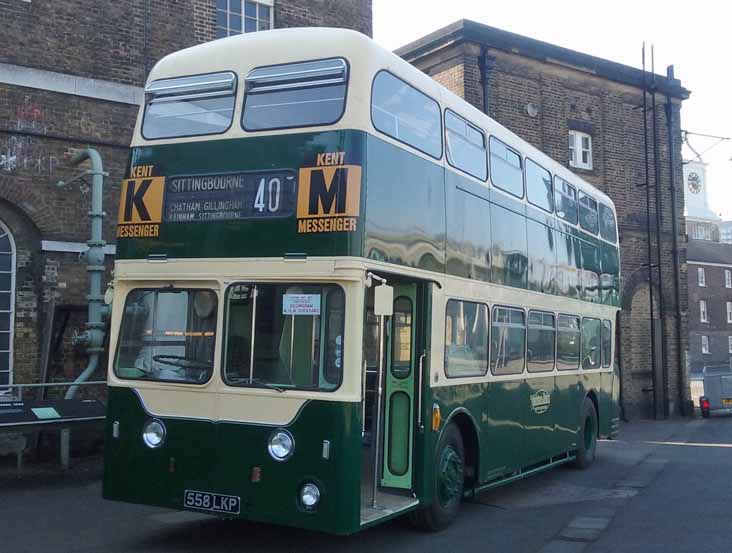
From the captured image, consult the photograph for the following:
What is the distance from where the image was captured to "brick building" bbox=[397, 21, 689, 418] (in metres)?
21.8

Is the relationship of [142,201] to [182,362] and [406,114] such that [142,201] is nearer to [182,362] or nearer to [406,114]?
[182,362]

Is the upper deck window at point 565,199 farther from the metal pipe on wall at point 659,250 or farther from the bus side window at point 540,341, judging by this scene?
the metal pipe on wall at point 659,250

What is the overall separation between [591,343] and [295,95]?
814 centimetres

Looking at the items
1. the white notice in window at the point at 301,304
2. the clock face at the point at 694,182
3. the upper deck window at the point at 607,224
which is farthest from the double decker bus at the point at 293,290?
the clock face at the point at 694,182

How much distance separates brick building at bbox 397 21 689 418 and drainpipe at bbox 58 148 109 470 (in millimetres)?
10816

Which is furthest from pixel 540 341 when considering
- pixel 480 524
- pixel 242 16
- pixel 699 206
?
pixel 699 206

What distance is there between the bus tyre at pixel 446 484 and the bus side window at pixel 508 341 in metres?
1.25

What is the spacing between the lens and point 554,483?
12391 millimetres

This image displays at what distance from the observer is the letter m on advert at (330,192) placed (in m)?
7.07

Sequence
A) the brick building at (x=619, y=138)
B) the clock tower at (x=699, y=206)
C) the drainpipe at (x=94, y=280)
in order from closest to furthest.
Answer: the drainpipe at (x=94, y=280) → the brick building at (x=619, y=138) → the clock tower at (x=699, y=206)

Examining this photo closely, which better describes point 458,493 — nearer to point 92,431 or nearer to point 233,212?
point 233,212

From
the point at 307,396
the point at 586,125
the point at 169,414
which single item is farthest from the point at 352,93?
the point at 586,125

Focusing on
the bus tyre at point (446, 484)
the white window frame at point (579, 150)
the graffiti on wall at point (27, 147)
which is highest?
the white window frame at point (579, 150)

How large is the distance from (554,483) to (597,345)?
2.85 meters
